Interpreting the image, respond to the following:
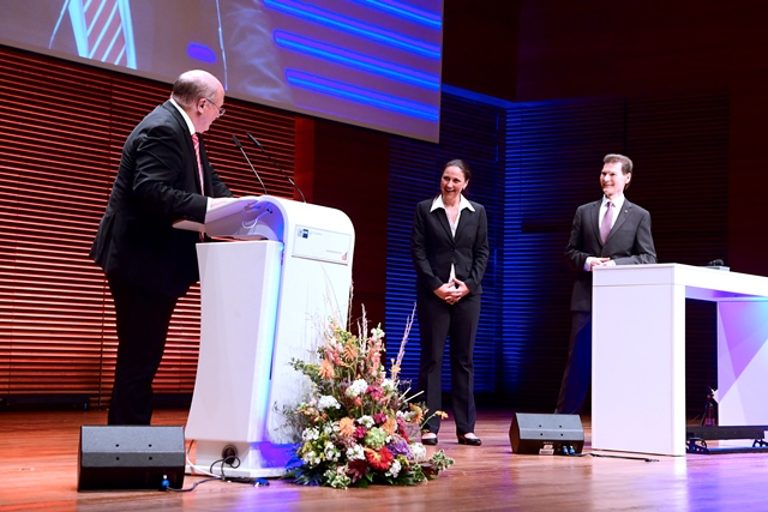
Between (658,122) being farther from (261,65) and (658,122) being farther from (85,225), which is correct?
(85,225)

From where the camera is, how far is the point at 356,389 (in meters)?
3.68

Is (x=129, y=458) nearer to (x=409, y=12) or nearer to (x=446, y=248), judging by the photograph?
(x=446, y=248)

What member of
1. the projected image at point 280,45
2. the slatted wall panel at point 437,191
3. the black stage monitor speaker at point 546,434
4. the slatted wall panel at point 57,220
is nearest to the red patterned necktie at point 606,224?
the black stage monitor speaker at point 546,434

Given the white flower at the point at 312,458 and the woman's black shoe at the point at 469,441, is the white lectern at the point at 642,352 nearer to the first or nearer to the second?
the woman's black shoe at the point at 469,441

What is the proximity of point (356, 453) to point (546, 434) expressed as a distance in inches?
74.3

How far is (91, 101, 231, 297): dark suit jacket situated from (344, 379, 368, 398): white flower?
73 centimetres

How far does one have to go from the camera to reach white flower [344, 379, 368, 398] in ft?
12.1

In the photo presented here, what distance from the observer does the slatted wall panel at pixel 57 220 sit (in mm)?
7324

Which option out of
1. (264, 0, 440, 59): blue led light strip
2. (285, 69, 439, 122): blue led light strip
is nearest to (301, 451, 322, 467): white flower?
(285, 69, 439, 122): blue led light strip

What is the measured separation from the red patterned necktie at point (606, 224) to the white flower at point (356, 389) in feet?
8.78

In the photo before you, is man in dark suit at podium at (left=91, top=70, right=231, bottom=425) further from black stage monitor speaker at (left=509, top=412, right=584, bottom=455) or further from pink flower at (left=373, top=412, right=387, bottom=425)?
black stage monitor speaker at (left=509, top=412, right=584, bottom=455)

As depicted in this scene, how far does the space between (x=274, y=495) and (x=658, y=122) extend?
724cm

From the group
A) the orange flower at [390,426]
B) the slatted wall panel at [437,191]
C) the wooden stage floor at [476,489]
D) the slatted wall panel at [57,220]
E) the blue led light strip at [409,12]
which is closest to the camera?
the wooden stage floor at [476,489]

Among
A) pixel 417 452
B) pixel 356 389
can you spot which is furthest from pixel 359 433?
pixel 417 452
